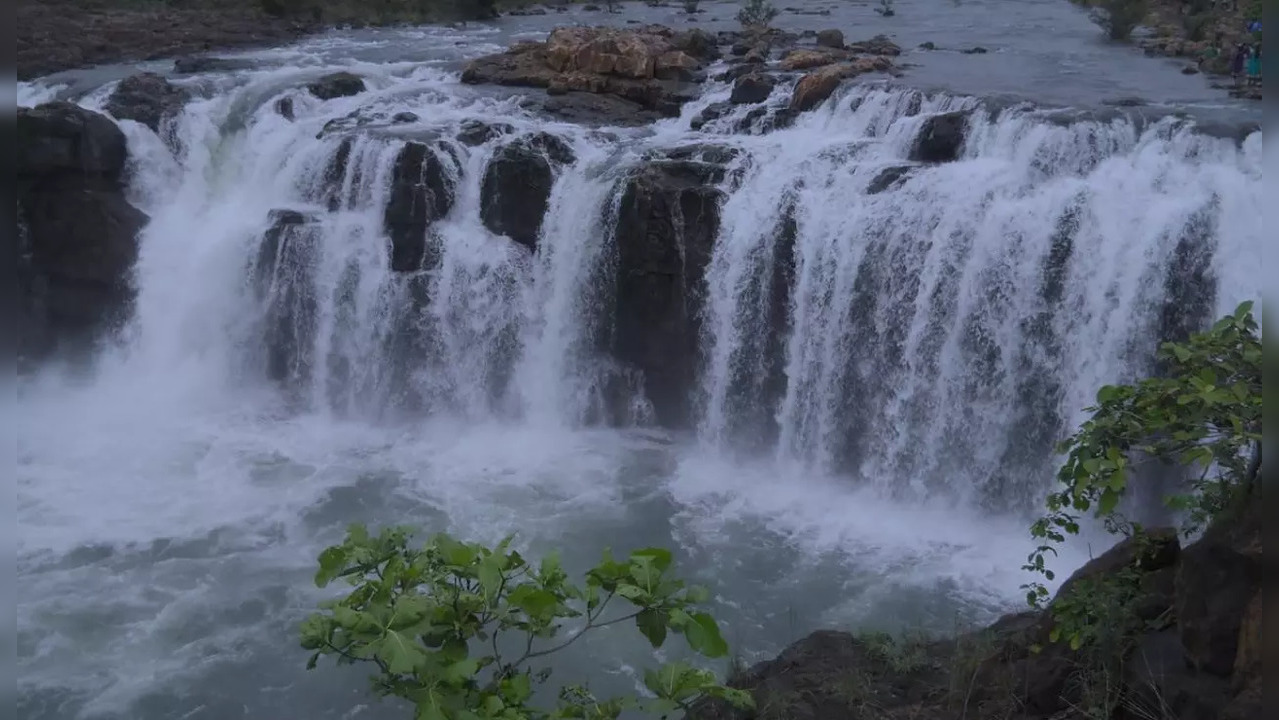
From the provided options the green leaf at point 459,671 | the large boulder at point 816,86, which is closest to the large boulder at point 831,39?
the large boulder at point 816,86

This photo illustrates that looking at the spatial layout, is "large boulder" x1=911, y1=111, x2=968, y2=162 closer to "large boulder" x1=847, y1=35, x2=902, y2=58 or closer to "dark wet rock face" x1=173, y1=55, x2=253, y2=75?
"large boulder" x1=847, y1=35, x2=902, y2=58

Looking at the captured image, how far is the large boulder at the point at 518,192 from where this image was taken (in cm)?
1505

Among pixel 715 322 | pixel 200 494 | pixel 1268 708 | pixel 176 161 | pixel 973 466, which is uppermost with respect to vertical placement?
pixel 1268 708

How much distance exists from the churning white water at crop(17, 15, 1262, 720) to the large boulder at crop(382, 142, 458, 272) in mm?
144

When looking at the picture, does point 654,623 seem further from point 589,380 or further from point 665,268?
point 589,380

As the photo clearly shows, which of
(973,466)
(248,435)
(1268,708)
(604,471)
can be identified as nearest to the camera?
(1268,708)

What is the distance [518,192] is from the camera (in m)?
15.1

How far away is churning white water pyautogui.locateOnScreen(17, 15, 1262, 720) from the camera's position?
10.4 m

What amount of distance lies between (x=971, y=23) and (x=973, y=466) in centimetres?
1714

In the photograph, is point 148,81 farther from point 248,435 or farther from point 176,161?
point 248,435

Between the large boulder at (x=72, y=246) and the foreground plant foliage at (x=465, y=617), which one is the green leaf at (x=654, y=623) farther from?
the large boulder at (x=72, y=246)

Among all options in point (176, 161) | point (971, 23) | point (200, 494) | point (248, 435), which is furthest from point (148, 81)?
point (971, 23)

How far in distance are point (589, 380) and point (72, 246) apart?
26.1ft

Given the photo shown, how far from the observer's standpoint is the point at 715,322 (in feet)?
46.0
